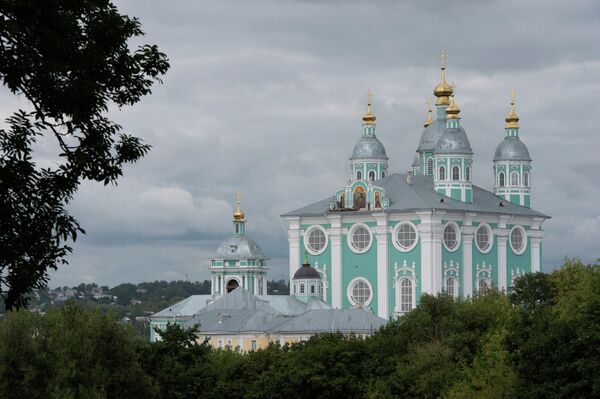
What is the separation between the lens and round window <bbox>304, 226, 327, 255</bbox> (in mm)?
120500

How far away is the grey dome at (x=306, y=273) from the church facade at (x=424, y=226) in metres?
0.77

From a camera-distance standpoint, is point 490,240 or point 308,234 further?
point 308,234

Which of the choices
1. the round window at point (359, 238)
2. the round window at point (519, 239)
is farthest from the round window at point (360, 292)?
the round window at point (519, 239)

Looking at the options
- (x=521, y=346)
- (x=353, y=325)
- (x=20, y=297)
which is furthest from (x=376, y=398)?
(x=353, y=325)

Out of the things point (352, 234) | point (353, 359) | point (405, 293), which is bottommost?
point (353, 359)

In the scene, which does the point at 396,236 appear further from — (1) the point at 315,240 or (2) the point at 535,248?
(2) the point at 535,248

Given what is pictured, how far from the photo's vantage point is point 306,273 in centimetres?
11875

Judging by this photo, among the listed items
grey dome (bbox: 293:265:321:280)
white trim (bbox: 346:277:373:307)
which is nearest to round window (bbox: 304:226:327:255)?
grey dome (bbox: 293:265:321:280)

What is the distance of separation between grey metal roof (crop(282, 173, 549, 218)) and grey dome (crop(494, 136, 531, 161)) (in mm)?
3048

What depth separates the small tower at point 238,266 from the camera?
129125mm

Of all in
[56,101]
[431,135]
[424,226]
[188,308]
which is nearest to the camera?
[56,101]

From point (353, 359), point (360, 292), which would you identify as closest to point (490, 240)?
point (360, 292)

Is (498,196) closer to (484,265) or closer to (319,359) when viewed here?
(484,265)

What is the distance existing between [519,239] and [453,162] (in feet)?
27.0
